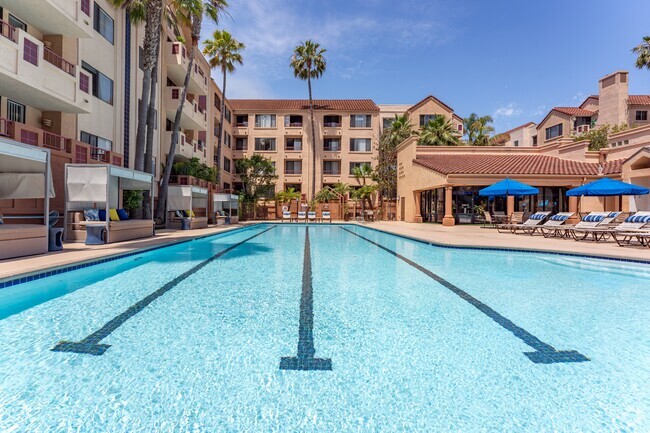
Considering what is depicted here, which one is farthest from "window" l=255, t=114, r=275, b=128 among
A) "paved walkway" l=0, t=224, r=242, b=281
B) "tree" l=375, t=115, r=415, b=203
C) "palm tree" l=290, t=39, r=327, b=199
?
"paved walkway" l=0, t=224, r=242, b=281

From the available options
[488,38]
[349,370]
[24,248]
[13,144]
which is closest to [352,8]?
[488,38]

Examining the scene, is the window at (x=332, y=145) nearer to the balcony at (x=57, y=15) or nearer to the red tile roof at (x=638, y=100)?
the balcony at (x=57, y=15)

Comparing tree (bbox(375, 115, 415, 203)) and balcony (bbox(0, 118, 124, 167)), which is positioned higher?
tree (bbox(375, 115, 415, 203))

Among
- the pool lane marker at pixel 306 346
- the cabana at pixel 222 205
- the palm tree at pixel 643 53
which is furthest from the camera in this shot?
the palm tree at pixel 643 53

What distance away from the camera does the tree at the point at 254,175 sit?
3177cm

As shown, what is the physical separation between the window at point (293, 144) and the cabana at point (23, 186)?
102 ft

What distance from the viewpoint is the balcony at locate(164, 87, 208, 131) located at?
21.5 metres

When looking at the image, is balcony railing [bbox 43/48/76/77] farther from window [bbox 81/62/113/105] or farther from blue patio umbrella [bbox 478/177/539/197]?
blue patio umbrella [bbox 478/177/539/197]

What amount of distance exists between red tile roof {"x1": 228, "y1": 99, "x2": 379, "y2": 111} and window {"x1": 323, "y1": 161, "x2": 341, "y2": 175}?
6.08m

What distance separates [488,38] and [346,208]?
1814 cm

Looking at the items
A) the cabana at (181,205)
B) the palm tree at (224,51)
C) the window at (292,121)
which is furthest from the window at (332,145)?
the cabana at (181,205)

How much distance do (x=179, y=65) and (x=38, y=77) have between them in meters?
11.6

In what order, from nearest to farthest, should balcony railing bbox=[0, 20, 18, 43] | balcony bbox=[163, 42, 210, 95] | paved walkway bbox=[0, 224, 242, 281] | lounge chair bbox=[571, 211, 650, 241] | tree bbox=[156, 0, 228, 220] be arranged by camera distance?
paved walkway bbox=[0, 224, 242, 281], balcony railing bbox=[0, 20, 18, 43], lounge chair bbox=[571, 211, 650, 241], tree bbox=[156, 0, 228, 220], balcony bbox=[163, 42, 210, 95]

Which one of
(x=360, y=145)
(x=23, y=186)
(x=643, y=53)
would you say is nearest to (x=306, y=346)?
(x=23, y=186)
